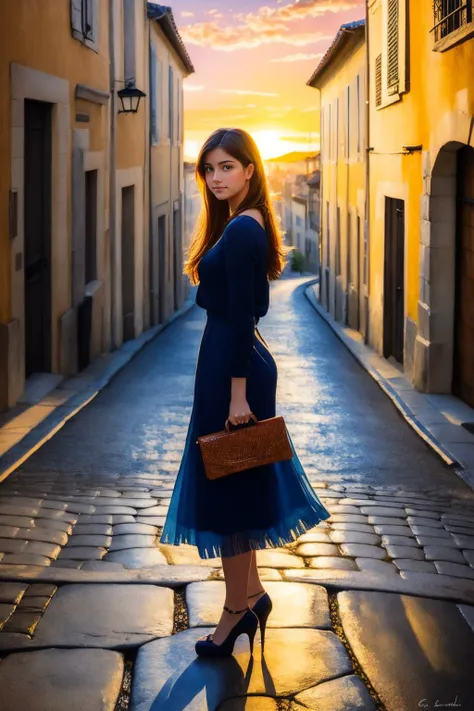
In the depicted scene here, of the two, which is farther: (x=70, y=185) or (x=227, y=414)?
(x=70, y=185)

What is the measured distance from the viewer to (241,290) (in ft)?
12.0

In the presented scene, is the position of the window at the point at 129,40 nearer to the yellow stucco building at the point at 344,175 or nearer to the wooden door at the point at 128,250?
the wooden door at the point at 128,250

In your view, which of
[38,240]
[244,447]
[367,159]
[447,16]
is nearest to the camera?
[244,447]

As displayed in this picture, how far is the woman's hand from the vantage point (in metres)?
3.75

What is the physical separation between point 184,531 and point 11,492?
287 cm

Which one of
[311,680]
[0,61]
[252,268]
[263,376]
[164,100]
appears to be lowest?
[311,680]

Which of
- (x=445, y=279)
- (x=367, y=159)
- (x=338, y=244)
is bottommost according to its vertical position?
(x=445, y=279)

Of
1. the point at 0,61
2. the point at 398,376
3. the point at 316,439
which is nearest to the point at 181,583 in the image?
the point at 316,439

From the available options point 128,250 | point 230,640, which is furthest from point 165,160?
point 230,640

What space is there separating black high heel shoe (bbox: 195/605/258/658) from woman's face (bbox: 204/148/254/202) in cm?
151

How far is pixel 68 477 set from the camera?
284 inches

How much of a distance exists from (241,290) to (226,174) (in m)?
0.49

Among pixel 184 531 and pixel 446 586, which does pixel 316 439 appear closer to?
pixel 446 586

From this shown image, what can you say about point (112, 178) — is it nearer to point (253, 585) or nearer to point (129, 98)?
point (129, 98)
